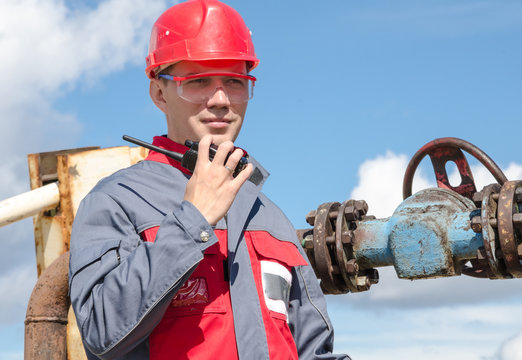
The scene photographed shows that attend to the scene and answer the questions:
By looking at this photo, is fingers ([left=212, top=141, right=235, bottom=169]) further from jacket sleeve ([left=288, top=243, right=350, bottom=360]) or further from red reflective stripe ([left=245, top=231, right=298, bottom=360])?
jacket sleeve ([left=288, top=243, right=350, bottom=360])

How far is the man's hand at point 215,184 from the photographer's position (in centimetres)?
182

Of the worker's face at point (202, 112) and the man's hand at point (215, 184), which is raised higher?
the worker's face at point (202, 112)

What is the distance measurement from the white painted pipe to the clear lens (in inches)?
62.1

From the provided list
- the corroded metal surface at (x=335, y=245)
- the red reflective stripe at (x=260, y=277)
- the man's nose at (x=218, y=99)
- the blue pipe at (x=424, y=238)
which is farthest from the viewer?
the corroded metal surface at (x=335, y=245)

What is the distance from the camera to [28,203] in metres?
3.52

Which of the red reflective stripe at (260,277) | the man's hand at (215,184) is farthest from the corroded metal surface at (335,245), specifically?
the man's hand at (215,184)

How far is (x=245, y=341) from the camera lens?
198cm

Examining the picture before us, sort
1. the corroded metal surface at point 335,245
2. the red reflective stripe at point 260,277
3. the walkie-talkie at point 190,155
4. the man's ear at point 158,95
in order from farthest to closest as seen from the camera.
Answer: the corroded metal surface at point 335,245 → the man's ear at point 158,95 → the red reflective stripe at point 260,277 → the walkie-talkie at point 190,155

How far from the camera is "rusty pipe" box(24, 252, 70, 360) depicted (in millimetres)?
3068

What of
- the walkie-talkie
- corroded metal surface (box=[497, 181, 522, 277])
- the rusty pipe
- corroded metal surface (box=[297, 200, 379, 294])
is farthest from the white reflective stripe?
the rusty pipe

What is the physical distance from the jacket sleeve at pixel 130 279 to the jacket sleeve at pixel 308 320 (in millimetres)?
637

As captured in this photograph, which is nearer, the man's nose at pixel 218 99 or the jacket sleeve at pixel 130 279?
the jacket sleeve at pixel 130 279

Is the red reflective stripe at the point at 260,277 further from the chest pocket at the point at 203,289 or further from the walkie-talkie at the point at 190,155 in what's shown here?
the walkie-talkie at the point at 190,155

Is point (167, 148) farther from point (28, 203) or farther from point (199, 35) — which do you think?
point (28, 203)
